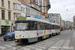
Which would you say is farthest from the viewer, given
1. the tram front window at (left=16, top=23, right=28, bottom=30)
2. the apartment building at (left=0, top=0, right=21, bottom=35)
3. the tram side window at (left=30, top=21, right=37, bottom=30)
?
the apartment building at (left=0, top=0, right=21, bottom=35)

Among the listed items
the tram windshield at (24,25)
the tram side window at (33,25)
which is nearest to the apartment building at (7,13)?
the tram side window at (33,25)

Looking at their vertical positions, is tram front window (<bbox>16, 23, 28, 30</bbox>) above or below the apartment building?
below

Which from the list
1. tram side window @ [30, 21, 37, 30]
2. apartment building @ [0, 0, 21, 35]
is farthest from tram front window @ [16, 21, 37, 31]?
apartment building @ [0, 0, 21, 35]

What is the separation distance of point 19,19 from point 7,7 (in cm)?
2122

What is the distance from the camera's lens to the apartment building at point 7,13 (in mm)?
33094

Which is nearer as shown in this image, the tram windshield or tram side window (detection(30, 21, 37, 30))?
the tram windshield

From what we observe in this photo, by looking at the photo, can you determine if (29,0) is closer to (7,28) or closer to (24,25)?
(7,28)

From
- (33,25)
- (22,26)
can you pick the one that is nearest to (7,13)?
(33,25)

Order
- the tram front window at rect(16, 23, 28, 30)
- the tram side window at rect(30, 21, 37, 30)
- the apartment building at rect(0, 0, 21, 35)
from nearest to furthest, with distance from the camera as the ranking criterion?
the tram front window at rect(16, 23, 28, 30), the tram side window at rect(30, 21, 37, 30), the apartment building at rect(0, 0, 21, 35)

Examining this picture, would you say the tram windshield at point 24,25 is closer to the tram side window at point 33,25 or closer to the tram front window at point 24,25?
the tram front window at point 24,25

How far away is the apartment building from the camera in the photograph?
33.1 m

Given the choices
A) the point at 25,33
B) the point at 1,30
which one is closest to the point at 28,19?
the point at 25,33

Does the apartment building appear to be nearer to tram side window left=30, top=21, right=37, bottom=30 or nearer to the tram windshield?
tram side window left=30, top=21, right=37, bottom=30

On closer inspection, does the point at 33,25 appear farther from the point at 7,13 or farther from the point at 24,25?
the point at 7,13
